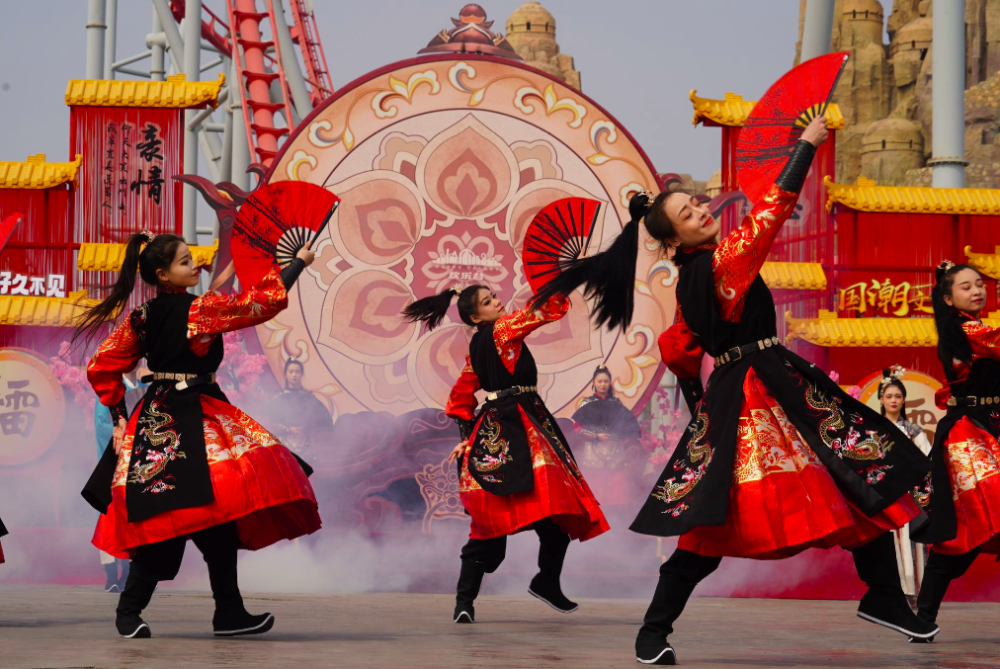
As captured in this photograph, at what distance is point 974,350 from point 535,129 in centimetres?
471

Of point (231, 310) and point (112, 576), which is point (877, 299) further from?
point (231, 310)

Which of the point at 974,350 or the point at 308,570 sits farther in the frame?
the point at 308,570

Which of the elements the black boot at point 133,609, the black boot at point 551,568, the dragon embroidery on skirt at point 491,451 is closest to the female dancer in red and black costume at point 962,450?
the black boot at point 551,568

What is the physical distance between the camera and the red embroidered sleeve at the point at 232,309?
3941mm

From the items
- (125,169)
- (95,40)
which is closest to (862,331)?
(125,169)

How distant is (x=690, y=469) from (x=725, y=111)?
5401 mm

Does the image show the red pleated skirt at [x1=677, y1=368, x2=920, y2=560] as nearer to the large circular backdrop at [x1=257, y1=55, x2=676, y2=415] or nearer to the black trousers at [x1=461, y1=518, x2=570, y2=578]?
the black trousers at [x1=461, y1=518, x2=570, y2=578]

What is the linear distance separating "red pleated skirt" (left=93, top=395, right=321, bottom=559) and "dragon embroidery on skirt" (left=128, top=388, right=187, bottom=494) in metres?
0.05

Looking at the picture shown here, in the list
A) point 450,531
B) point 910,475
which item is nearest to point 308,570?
point 450,531

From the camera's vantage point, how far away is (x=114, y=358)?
4.14m

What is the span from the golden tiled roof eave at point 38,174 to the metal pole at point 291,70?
530 cm

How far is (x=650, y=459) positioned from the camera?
7938 millimetres

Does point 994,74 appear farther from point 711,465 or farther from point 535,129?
point 711,465

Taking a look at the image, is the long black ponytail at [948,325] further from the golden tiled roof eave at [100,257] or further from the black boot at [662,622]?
the golden tiled roof eave at [100,257]
